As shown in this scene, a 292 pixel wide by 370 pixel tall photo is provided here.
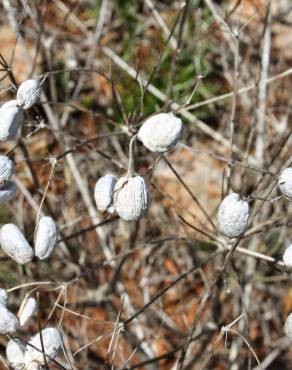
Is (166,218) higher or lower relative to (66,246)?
lower

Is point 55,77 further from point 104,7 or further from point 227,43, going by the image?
point 227,43

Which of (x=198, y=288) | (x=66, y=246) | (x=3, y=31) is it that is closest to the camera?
(x=66, y=246)

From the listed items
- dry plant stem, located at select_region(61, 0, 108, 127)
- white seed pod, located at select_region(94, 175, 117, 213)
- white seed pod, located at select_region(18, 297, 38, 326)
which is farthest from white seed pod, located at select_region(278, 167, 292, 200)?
dry plant stem, located at select_region(61, 0, 108, 127)

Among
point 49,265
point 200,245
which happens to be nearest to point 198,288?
point 200,245

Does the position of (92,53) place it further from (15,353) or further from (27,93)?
(15,353)

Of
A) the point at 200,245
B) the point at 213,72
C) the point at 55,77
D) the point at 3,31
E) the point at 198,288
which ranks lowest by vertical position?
the point at 198,288

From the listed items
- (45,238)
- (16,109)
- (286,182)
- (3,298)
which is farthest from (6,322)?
(286,182)

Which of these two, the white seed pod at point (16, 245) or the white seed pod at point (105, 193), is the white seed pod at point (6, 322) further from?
the white seed pod at point (105, 193)
